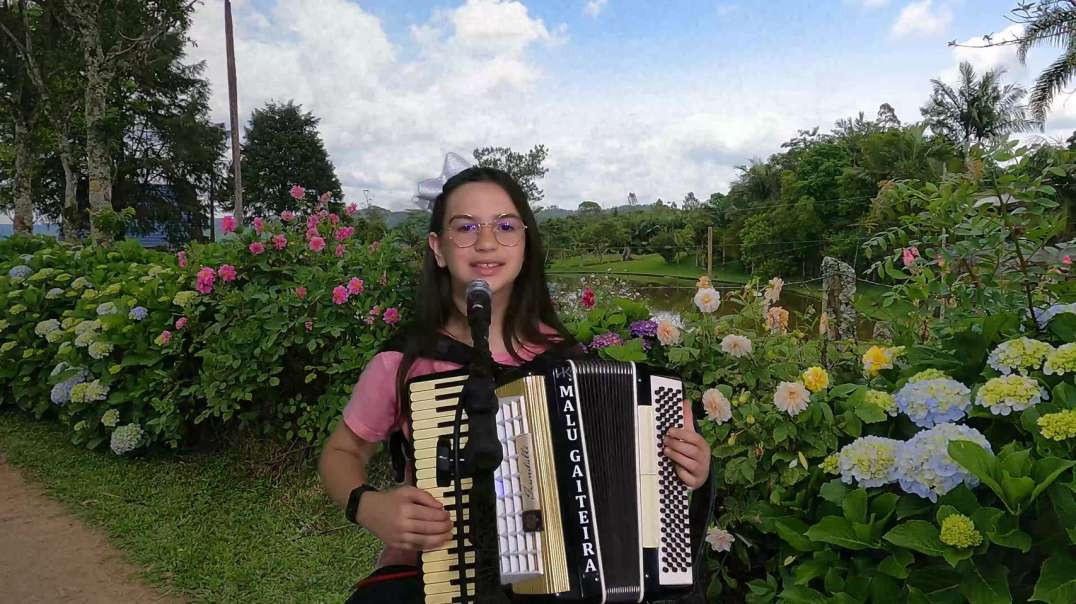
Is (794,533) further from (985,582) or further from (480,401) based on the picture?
(480,401)

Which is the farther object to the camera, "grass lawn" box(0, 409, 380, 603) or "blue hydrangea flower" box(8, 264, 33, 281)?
"blue hydrangea flower" box(8, 264, 33, 281)

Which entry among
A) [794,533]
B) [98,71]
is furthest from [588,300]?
[98,71]

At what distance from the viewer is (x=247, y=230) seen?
4.00 metres

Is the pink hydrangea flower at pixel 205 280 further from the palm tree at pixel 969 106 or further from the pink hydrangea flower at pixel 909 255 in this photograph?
the palm tree at pixel 969 106

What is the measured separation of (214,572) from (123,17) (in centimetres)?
1403

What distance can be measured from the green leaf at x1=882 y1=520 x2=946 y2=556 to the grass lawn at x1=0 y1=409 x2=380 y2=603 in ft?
7.93

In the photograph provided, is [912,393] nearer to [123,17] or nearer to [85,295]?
[85,295]

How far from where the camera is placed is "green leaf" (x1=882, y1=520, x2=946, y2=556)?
1418 millimetres

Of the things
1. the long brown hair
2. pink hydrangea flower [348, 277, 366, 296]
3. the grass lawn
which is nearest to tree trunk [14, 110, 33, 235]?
the grass lawn

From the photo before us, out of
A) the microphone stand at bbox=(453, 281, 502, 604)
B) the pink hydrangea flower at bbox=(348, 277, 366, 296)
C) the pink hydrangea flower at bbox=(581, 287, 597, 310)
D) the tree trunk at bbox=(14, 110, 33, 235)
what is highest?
the tree trunk at bbox=(14, 110, 33, 235)

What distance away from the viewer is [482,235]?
5.74 ft

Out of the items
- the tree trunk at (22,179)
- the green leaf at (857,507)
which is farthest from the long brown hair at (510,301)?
the tree trunk at (22,179)

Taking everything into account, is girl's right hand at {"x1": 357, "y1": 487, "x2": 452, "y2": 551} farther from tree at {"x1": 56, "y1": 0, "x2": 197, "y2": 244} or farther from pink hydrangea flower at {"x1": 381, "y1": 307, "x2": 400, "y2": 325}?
tree at {"x1": 56, "y1": 0, "x2": 197, "y2": 244}

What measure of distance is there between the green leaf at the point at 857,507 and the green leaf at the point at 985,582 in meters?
0.22
